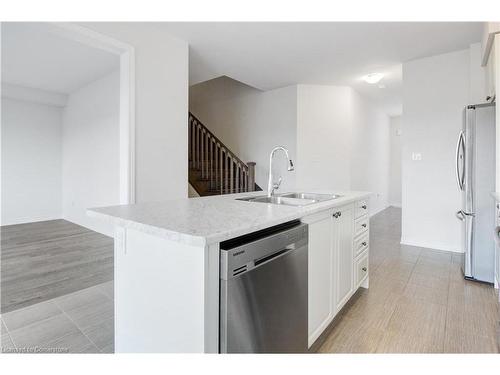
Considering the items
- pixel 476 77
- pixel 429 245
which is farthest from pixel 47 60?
pixel 429 245

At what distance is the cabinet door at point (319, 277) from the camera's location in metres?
1.52

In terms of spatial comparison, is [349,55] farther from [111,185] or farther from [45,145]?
[45,145]

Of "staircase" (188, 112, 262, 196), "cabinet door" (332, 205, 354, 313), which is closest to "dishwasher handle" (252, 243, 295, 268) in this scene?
"cabinet door" (332, 205, 354, 313)

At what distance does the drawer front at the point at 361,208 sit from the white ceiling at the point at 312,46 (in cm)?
186

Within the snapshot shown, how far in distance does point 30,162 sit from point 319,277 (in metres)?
6.10

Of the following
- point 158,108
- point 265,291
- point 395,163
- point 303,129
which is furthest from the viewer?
point 395,163

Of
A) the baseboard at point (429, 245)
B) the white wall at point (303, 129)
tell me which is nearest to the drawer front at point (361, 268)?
the baseboard at point (429, 245)

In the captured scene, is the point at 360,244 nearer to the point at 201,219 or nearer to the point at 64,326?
the point at 201,219

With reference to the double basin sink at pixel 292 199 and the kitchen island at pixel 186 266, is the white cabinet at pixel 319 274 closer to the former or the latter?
the kitchen island at pixel 186 266

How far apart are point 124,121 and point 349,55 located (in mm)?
2889

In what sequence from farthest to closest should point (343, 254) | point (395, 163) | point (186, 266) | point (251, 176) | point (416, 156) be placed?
point (395, 163)
point (251, 176)
point (416, 156)
point (343, 254)
point (186, 266)

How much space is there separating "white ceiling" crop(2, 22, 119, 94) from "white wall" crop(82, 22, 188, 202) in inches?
31.8

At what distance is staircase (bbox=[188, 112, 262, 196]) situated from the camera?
16.7ft

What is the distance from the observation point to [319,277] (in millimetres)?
1599
